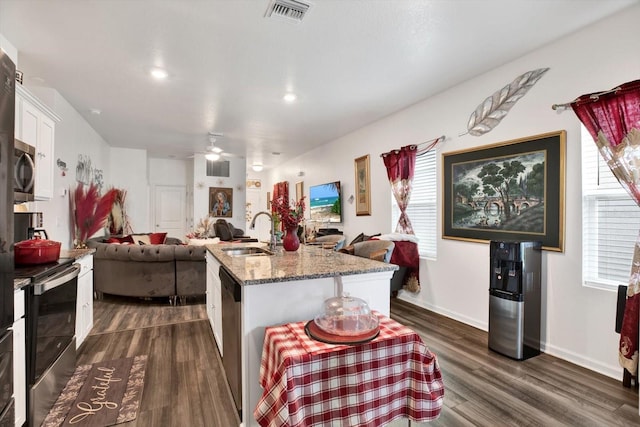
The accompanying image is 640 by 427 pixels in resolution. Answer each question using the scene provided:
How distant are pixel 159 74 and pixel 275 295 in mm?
2842

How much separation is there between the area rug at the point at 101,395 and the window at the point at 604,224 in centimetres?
356

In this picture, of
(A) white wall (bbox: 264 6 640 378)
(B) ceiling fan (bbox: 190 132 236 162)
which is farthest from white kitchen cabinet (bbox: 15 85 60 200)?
(A) white wall (bbox: 264 6 640 378)

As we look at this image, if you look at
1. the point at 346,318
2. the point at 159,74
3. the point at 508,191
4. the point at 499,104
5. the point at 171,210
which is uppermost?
the point at 159,74

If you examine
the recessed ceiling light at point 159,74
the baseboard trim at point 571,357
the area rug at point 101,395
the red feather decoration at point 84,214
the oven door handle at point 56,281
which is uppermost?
the recessed ceiling light at point 159,74

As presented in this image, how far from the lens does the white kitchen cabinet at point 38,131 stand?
2.26 meters

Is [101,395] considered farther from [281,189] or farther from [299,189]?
[281,189]

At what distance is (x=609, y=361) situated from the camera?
94.0 inches

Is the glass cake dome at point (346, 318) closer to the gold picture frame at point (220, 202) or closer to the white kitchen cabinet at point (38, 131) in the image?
the white kitchen cabinet at point (38, 131)

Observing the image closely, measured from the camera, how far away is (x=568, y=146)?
2631 mm

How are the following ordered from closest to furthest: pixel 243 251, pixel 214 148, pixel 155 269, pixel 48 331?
pixel 48 331 < pixel 243 251 < pixel 155 269 < pixel 214 148

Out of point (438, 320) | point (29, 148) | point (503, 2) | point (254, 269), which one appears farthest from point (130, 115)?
point (438, 320)

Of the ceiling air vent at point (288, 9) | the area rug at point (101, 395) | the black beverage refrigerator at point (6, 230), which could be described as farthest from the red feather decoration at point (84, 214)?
the ceiling air vent at point (288, 9)

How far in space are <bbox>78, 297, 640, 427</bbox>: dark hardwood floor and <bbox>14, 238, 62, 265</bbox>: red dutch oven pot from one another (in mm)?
1051

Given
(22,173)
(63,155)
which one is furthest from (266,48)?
(63,155)
